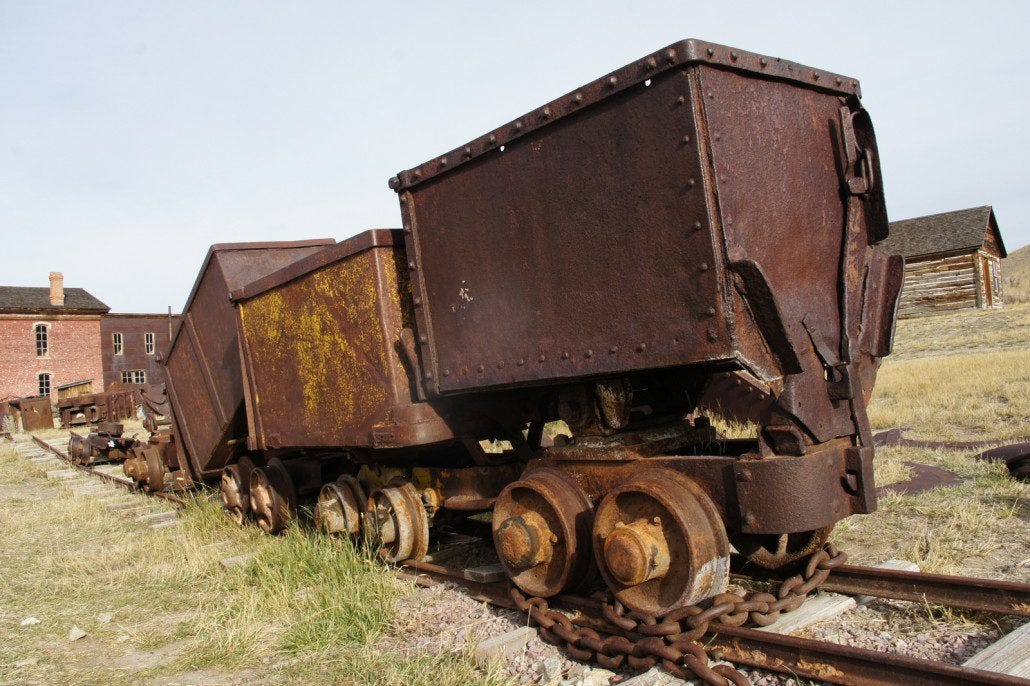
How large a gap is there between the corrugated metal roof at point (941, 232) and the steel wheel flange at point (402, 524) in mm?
31684

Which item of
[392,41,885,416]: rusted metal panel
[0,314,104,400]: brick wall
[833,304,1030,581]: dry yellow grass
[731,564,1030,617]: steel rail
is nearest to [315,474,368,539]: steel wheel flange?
[392,41,885,416]: rusted metal panel

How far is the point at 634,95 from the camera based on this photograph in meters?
3.04

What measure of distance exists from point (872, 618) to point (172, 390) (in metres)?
7.41

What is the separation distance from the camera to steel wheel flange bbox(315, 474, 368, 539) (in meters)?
5.33

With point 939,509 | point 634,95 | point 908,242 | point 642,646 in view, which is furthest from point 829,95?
point 908,242

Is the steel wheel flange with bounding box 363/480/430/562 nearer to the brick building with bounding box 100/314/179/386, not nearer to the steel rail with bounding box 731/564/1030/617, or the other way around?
the steel rail with bounding box 731/564/1030/617

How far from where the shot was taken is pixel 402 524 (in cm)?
477

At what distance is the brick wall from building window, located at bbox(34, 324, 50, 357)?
13 cm

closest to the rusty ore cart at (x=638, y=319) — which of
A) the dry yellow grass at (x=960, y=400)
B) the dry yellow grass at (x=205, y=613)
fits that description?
the dry yellow grass at (x=205, y=613)

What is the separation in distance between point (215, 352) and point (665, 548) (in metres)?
5.41

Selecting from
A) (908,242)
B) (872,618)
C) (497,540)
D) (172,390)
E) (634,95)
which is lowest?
(872,618)

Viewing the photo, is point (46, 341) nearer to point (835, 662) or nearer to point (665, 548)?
point (665, 548)

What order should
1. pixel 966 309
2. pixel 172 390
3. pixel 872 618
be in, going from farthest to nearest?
pixel 966 309
pixel 172 390
pixel 872 618

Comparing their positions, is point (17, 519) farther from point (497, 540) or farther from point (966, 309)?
point (966, 309)
